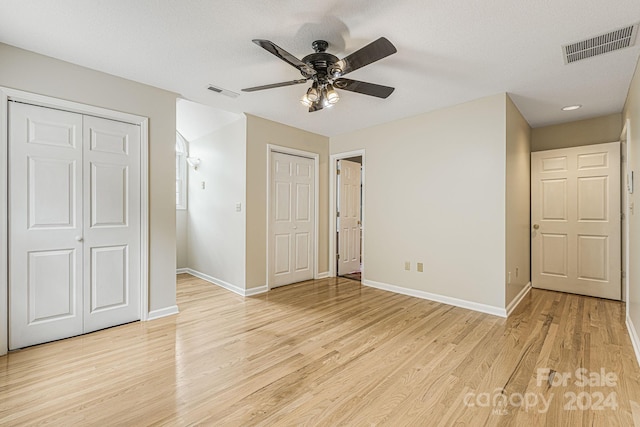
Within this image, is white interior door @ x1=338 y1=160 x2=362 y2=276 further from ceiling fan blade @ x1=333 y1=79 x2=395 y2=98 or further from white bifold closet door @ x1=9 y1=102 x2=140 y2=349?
white bifold closet door @ x1=9 y1=102 x2=140 y2=349

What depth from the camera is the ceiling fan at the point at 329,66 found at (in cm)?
196

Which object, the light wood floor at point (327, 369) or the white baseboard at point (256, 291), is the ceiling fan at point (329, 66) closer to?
the light wood floor at point (327, 369)

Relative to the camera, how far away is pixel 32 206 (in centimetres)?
248

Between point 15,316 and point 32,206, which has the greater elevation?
point 32,206

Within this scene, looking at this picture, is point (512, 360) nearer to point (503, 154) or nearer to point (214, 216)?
point (503, 154)

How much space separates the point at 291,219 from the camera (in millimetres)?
4613

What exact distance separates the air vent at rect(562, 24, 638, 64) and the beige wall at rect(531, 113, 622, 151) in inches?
90.9

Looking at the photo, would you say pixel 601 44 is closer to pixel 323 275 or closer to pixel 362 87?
pixel 362 87

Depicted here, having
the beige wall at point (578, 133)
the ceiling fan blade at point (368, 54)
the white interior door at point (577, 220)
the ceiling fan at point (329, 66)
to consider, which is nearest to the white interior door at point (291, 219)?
the ceiling fan at point (329, 66)

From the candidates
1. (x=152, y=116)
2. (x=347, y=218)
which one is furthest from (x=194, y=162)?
(x=347, y=218)

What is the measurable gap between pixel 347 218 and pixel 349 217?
63mm

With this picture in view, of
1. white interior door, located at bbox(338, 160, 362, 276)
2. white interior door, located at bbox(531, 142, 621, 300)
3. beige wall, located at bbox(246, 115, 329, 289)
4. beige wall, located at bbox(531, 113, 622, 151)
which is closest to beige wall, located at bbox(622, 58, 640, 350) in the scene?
white interior door, located at bbox(531, 142, 621, 300)

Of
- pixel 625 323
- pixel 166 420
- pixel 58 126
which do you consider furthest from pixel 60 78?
pixel 625 323

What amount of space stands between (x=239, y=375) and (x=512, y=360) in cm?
212
